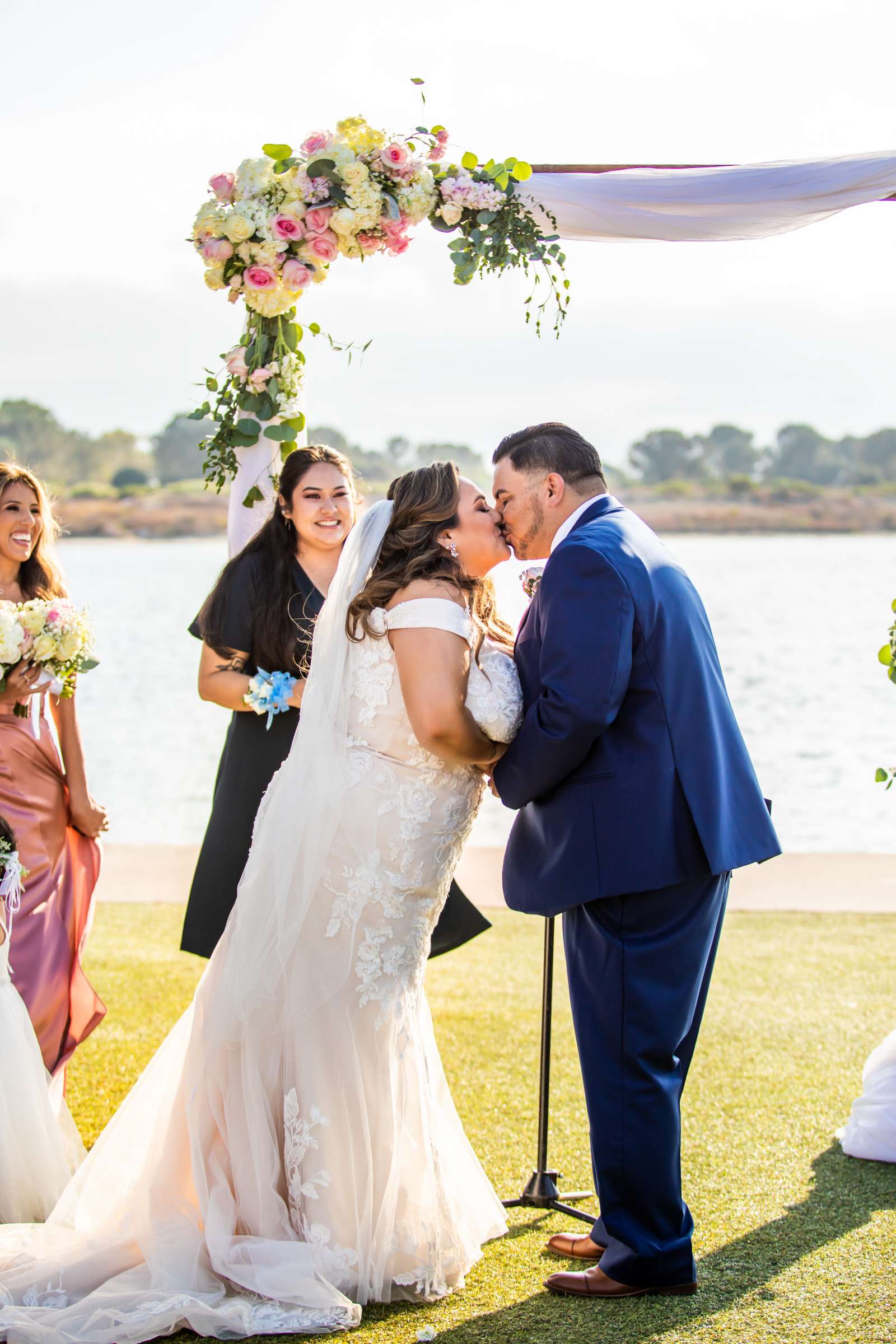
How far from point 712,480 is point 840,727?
18.3m

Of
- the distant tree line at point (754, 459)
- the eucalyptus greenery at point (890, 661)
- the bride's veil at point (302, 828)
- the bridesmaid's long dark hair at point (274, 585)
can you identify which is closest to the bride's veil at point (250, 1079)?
the bride's veil at point (302, 828)

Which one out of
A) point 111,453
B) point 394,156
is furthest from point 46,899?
point 111,453

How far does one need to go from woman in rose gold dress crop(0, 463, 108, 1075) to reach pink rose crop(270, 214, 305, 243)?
3.77 feet

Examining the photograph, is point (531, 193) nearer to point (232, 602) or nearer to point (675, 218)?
point (675, 218)

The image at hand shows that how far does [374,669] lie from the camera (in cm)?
345

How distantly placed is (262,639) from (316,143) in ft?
5.31

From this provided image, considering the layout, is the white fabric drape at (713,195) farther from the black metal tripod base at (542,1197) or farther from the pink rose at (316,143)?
the black metal tripod base at (542,1197)

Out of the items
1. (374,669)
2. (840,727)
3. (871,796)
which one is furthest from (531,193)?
(840,727)

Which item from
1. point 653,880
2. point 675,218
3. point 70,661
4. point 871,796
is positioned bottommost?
point 871,796

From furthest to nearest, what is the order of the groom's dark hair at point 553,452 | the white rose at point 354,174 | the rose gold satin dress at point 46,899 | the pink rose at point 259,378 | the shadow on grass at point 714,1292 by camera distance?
the pink rose at point 259,378 → the white rose at point 354,174 → the rose gold satin dress at point 46,899 → the groom's dark hair at point 553,452 → the shadow on grass at point 714,1292

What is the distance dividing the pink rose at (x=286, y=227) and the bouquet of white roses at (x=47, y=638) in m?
1.36

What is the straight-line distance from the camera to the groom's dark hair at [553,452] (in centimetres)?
352

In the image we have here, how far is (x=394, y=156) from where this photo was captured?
429 centimetres

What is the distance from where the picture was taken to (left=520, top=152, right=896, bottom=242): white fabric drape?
169 inches
